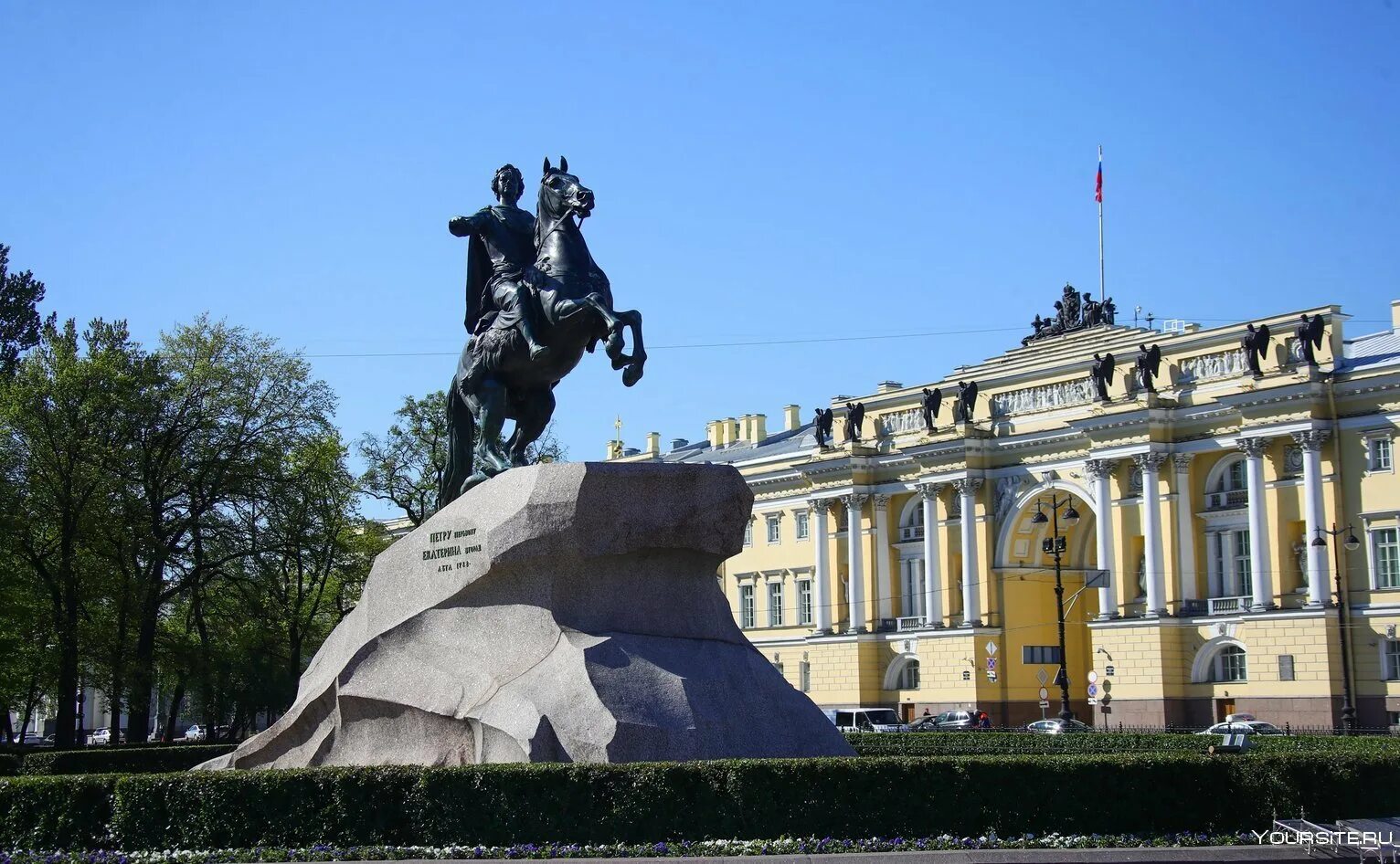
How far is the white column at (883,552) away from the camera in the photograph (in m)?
72.8

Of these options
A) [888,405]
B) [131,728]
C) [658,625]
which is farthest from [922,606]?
[658,625]

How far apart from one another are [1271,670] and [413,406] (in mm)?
30291

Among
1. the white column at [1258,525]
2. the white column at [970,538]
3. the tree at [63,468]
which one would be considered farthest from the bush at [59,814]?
the white column at [970,538]

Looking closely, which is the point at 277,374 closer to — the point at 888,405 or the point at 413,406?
the point at 413,406

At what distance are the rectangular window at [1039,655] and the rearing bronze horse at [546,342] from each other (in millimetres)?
54150

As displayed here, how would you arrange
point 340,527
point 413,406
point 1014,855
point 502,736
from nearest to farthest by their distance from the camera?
point 1014,855 → point 502,736 → point 340,527 → point 413,406

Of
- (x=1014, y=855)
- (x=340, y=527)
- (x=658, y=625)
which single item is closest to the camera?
(x=1014, y=855)

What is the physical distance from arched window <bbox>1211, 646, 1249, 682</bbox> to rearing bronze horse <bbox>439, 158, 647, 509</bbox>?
156 feet

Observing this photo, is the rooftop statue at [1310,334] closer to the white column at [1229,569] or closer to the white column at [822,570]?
the white column at [1229,569]

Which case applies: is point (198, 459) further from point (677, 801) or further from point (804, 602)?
point (804, 602)

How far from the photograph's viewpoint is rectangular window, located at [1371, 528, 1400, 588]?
178 ft

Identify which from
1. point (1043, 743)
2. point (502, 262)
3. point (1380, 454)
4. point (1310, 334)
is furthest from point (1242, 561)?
point (502, 262)

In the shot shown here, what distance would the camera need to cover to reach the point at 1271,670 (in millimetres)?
56312

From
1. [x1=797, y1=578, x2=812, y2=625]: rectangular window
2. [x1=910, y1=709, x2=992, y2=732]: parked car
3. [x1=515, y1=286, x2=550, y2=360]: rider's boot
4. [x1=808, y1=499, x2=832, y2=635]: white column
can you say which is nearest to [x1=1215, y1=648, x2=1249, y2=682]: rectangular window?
[x1=910, y1=709, x2=992, y2=732]: parked car
